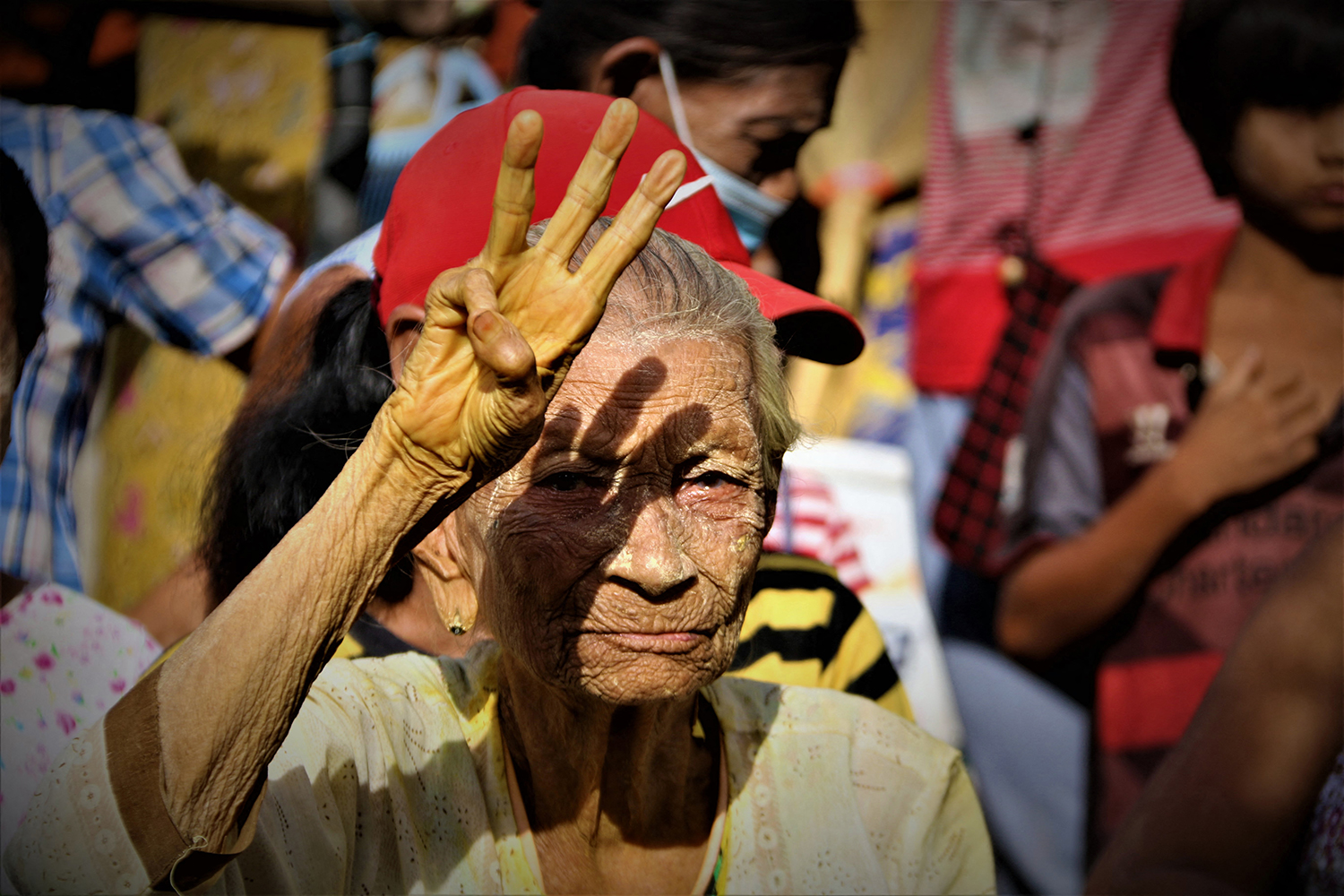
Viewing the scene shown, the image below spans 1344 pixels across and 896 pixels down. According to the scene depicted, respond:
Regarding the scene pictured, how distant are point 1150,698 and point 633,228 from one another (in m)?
2.27

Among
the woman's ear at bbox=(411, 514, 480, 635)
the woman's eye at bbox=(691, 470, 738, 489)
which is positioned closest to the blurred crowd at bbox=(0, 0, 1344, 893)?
the woman's ear at bbox=(411, 514, 480, 635)

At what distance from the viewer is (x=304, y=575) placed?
3.78 ft

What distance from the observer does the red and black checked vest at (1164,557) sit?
2.76 m

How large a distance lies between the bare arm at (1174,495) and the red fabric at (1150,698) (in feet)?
0.50

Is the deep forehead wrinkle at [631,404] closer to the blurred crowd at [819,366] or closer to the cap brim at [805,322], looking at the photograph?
the blurred crowd at [819,366]

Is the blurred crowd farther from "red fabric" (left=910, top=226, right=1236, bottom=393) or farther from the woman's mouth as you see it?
the woman's mouth

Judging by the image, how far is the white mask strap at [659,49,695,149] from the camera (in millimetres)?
2396

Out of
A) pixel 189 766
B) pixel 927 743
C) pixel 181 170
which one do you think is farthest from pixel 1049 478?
pixel 189 766

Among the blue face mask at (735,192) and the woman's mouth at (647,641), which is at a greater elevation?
the blue face mask at (735,192)

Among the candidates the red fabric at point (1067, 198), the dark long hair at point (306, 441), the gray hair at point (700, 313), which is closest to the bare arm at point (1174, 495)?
the red fabric at point (1067, 198)

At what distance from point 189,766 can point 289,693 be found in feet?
0.37

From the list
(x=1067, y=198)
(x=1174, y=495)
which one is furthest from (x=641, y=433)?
(x=1067, y=198)

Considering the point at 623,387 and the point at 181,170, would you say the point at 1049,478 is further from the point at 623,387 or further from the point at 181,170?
the point at 181,170

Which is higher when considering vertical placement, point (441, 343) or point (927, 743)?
point (441, 343)
